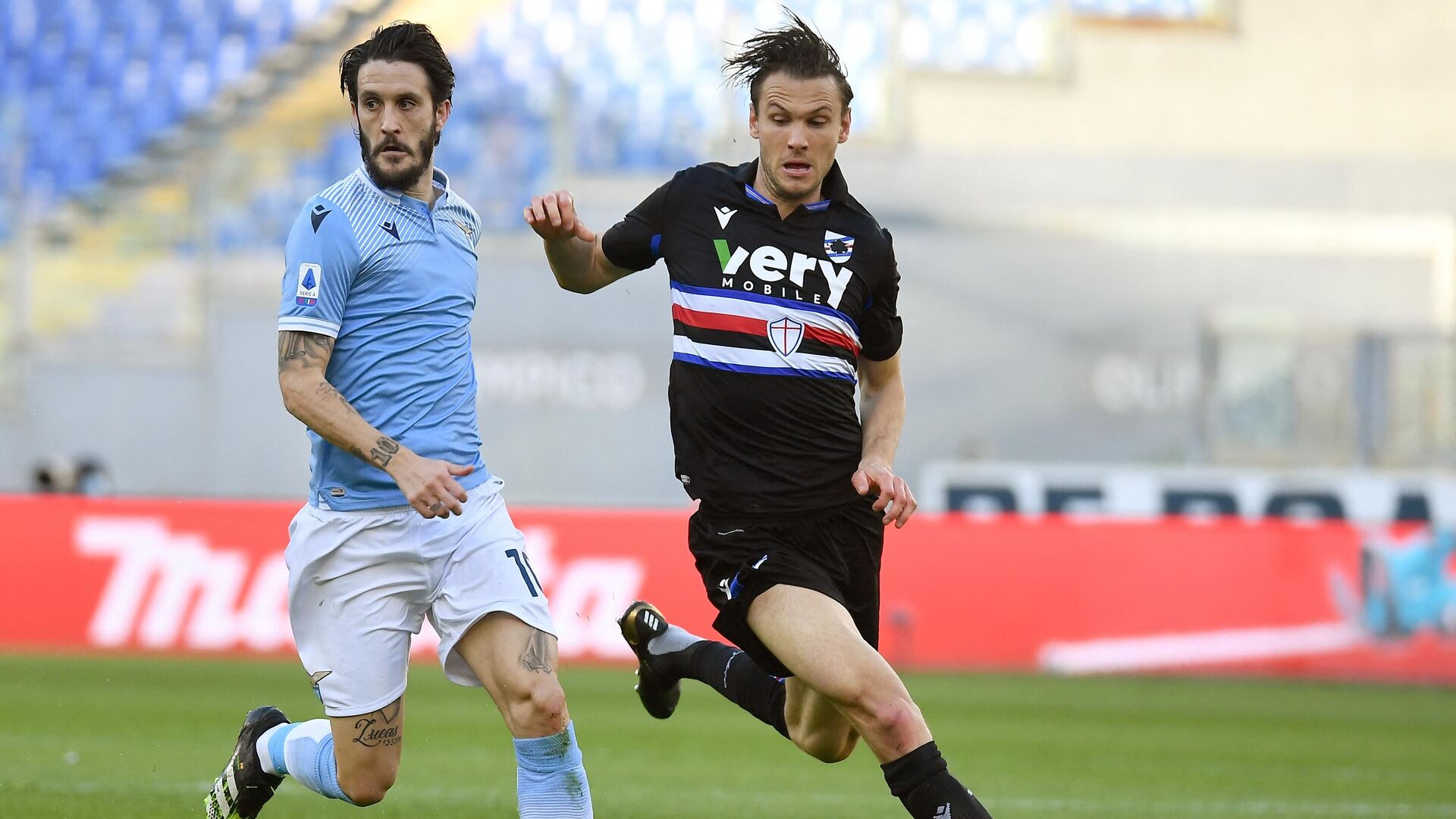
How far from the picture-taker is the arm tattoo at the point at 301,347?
13.5 ft

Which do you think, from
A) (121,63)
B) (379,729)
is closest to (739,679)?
(379,729)

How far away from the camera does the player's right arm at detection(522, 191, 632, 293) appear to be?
14.2ft

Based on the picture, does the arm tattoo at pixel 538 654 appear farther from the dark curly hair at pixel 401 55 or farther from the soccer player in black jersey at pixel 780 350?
the dark curly hair at pixel 401 55

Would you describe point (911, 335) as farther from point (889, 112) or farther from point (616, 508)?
point (616, 508)

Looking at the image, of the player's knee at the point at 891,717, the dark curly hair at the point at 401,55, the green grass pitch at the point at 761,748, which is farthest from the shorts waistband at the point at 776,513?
the green grass pitch at the point at 761,748

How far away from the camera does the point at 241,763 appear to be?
4730 mm

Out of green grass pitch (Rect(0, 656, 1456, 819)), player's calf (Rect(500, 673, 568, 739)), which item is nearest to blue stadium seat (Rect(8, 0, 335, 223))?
green grass pitch (Rect(0, 656, 1456, 819))

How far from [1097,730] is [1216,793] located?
2.09 m

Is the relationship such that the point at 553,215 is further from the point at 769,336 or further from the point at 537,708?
the point at 537,708

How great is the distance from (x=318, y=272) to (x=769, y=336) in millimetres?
1093

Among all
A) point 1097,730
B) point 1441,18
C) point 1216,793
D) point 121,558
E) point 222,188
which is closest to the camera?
point 1216,793

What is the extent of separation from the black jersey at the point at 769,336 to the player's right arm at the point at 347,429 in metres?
0.67

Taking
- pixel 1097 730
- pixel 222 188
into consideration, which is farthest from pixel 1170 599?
pixel 222 188

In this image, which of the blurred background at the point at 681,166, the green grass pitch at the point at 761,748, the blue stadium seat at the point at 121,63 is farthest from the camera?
the blue stadium seat at the point at 121,63
